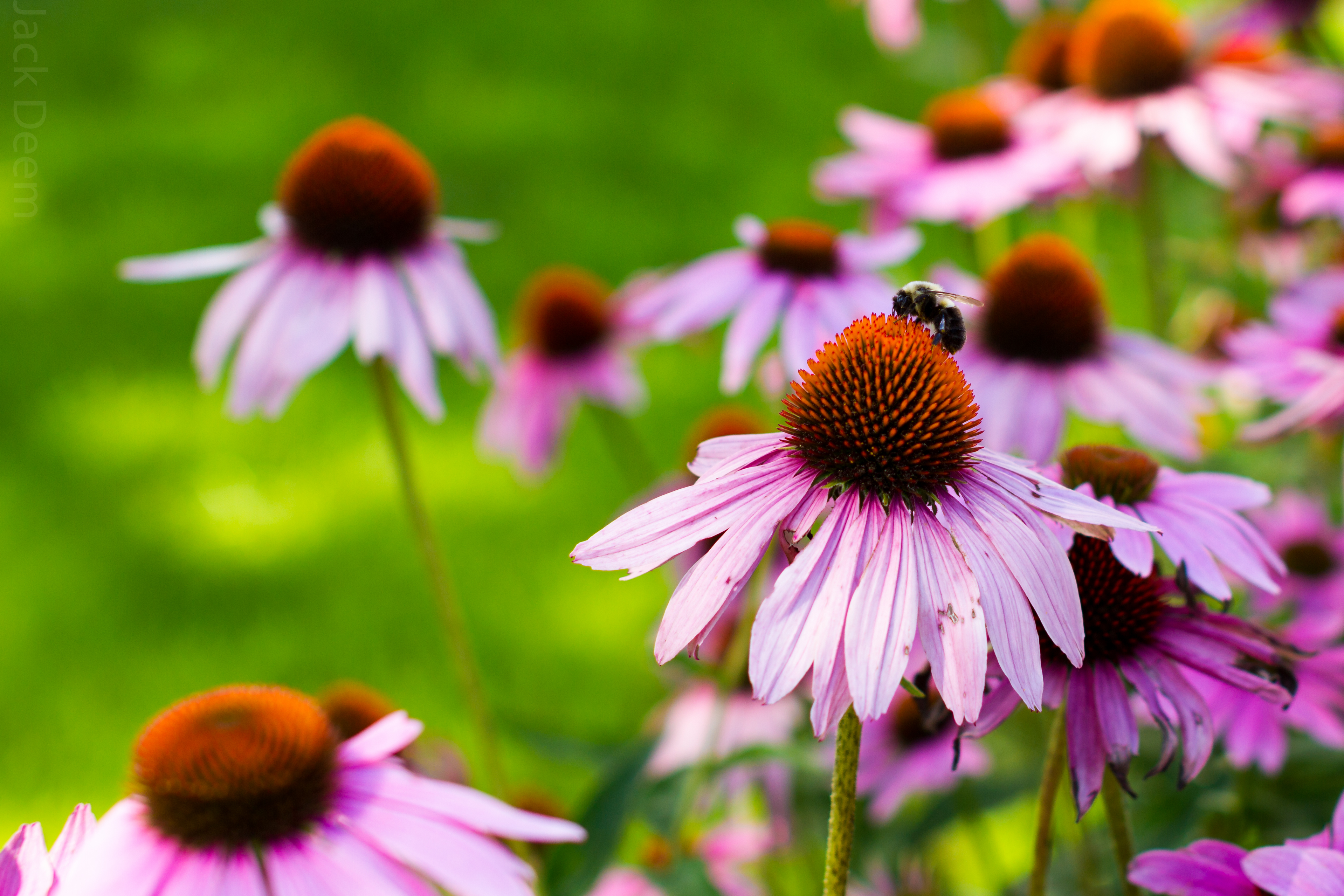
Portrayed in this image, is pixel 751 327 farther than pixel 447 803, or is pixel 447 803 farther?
pixel 751 327

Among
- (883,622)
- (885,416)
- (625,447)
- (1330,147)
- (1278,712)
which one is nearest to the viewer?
(883,622)

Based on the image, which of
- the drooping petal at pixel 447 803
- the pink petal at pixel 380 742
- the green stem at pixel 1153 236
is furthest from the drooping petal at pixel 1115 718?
the green stem at pixel 1153 236

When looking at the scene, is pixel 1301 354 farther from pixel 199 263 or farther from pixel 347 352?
pixel 347 352

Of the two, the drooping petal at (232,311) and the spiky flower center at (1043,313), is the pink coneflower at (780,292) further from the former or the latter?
the drooping petal at (232,311)

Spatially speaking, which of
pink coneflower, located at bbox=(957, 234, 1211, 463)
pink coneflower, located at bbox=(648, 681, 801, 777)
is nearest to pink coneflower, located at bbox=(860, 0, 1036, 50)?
pink coneflower, located at bbox=(957, 234, 1211, 463)

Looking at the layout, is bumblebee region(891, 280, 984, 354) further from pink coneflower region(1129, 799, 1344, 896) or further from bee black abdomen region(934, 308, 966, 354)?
pink coneflower region(1129, 799, 1344, 896)

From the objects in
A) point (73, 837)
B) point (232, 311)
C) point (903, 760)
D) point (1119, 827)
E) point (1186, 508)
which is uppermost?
point (232, 311)

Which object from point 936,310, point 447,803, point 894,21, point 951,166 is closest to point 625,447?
point 951,166
